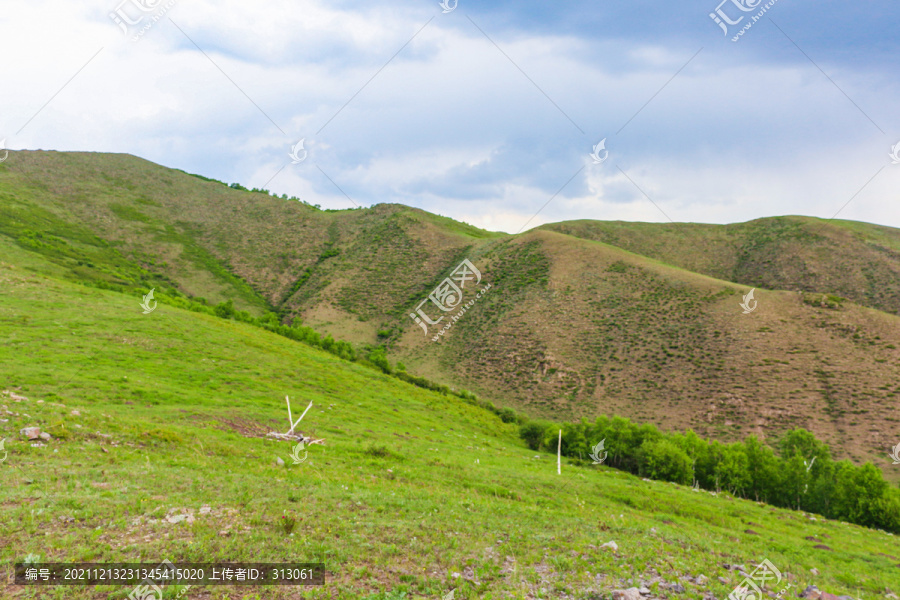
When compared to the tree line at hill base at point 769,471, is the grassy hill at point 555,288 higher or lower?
higher

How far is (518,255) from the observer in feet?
301

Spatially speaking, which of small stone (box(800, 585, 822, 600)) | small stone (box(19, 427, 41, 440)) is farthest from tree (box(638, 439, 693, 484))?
small stone (box(19, 427, 41, 440))

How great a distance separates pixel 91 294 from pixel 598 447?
47993 millimetres

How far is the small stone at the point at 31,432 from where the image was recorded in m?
13.6

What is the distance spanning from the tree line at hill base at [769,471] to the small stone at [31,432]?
34.2m

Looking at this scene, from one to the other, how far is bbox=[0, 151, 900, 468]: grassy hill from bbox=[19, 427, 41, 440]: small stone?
47879 mm
